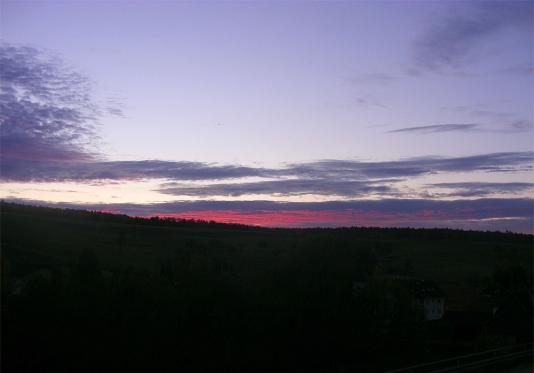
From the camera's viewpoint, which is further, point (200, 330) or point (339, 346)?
point (339, 346)

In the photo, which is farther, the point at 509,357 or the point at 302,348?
the point at 302,348

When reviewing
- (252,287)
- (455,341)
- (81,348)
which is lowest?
(455,341)

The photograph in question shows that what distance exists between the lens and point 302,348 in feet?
123

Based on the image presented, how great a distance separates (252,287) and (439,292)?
117 ft

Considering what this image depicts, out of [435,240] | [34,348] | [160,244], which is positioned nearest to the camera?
[34,348]

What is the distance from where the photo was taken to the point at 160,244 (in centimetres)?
10775

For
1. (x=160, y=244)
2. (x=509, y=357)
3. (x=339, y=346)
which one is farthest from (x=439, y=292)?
(x=160, y=244)

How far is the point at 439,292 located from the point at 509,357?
3526 cm

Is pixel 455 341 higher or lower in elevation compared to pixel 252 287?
lower

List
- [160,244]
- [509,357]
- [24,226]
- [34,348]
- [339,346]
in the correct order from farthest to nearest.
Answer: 1. [160,244]
2. [24,226]
3. [339,346]
4. [509,357]
5. [34,348]

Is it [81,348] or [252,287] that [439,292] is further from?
[81,348]

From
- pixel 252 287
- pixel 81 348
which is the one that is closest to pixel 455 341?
pixel 252 287

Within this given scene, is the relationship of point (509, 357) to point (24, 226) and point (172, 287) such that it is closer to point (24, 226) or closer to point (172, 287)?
point (172, 287)

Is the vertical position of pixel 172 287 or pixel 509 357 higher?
pixel 172 287
